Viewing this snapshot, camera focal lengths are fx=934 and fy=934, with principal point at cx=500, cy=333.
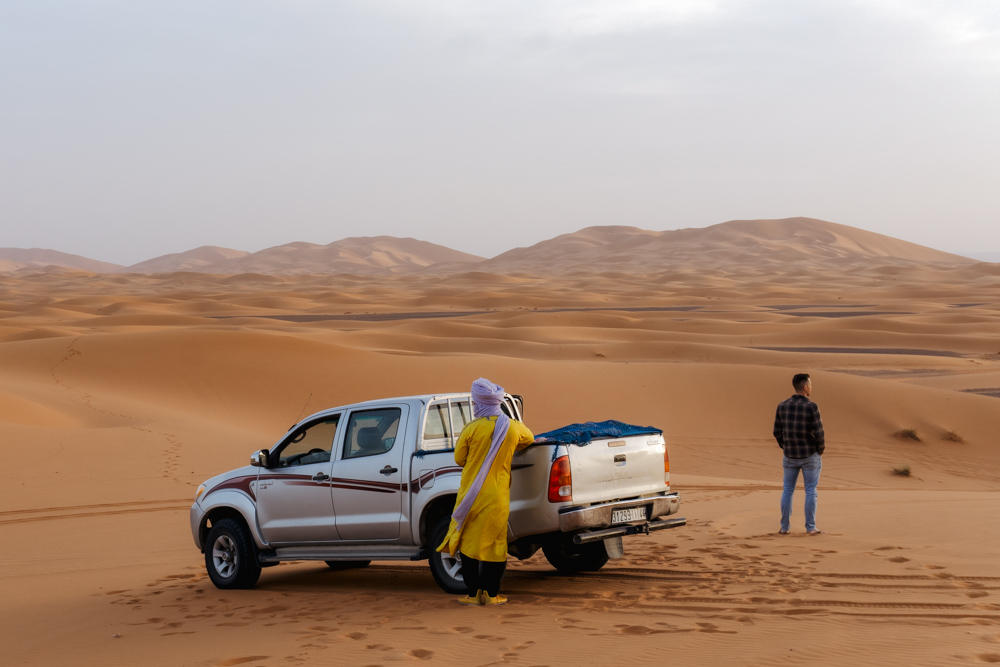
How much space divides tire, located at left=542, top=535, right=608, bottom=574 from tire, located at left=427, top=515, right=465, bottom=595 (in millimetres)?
1063

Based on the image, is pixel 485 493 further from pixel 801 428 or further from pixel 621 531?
pixel 801 428

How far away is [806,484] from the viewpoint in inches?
396

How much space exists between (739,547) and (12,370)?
25.5 meters

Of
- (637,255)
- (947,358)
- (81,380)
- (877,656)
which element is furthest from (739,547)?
(637,255)

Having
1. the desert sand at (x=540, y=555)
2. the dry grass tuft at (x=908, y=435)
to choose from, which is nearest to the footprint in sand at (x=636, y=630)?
the desert sand at (x=540, y=555)

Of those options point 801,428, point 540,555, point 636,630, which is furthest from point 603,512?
point 801,428

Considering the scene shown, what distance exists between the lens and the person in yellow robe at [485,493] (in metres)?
7.19

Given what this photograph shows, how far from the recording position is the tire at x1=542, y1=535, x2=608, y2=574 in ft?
28.1

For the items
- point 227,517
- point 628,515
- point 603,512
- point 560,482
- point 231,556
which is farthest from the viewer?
point 227,517

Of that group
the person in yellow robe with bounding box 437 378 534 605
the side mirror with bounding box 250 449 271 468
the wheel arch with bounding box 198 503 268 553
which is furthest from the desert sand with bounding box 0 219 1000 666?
the side mirror with bounding box 250 449 271 468

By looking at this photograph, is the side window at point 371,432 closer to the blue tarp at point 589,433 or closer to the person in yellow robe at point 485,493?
the person in yellow robe at point 485,493

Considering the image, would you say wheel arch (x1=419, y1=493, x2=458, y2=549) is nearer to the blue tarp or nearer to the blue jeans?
the blue tarp

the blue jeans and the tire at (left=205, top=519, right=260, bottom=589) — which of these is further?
the blue jeans

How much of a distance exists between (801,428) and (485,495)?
437cm
